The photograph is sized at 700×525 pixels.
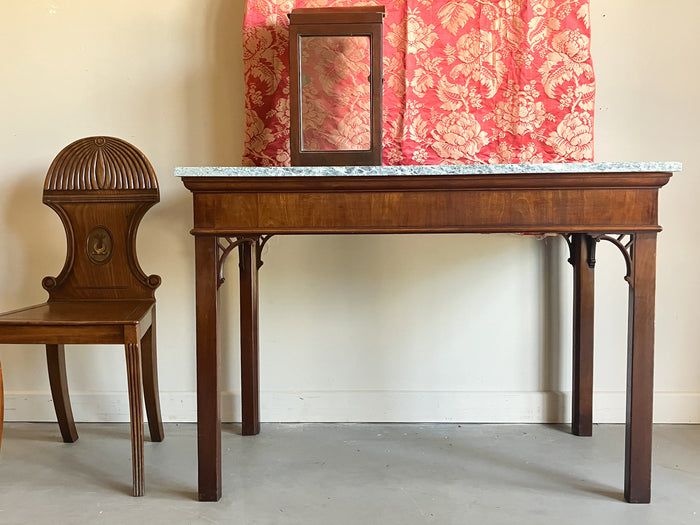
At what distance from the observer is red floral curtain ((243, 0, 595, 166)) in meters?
2.05

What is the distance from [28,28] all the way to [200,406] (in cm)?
162

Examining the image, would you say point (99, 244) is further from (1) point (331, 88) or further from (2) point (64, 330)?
(1) point (331, 88)

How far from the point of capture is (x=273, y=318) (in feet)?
7.47

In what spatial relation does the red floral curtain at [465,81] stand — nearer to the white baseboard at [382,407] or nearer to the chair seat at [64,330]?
the chair seat at [64,330]

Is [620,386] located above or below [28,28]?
below

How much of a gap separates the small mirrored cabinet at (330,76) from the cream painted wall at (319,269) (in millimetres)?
502

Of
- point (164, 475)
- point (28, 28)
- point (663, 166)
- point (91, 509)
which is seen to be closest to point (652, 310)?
point (663, 166)

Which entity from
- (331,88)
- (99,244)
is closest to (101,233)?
(99,244)

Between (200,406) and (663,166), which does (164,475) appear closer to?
(200,406)

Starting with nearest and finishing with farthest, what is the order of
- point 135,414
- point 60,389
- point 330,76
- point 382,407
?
point 135,414
point 330,76
point 60,389
point 382,407

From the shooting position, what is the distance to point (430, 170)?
Result: 1.49 metres

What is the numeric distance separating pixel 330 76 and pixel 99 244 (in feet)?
3.29

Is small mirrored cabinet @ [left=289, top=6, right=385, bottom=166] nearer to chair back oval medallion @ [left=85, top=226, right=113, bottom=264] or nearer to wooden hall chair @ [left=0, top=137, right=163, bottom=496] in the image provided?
wooden hall chair @ [left=0, top=137, right=163, bottom=496]

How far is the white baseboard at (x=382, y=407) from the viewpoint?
7.28 ft
